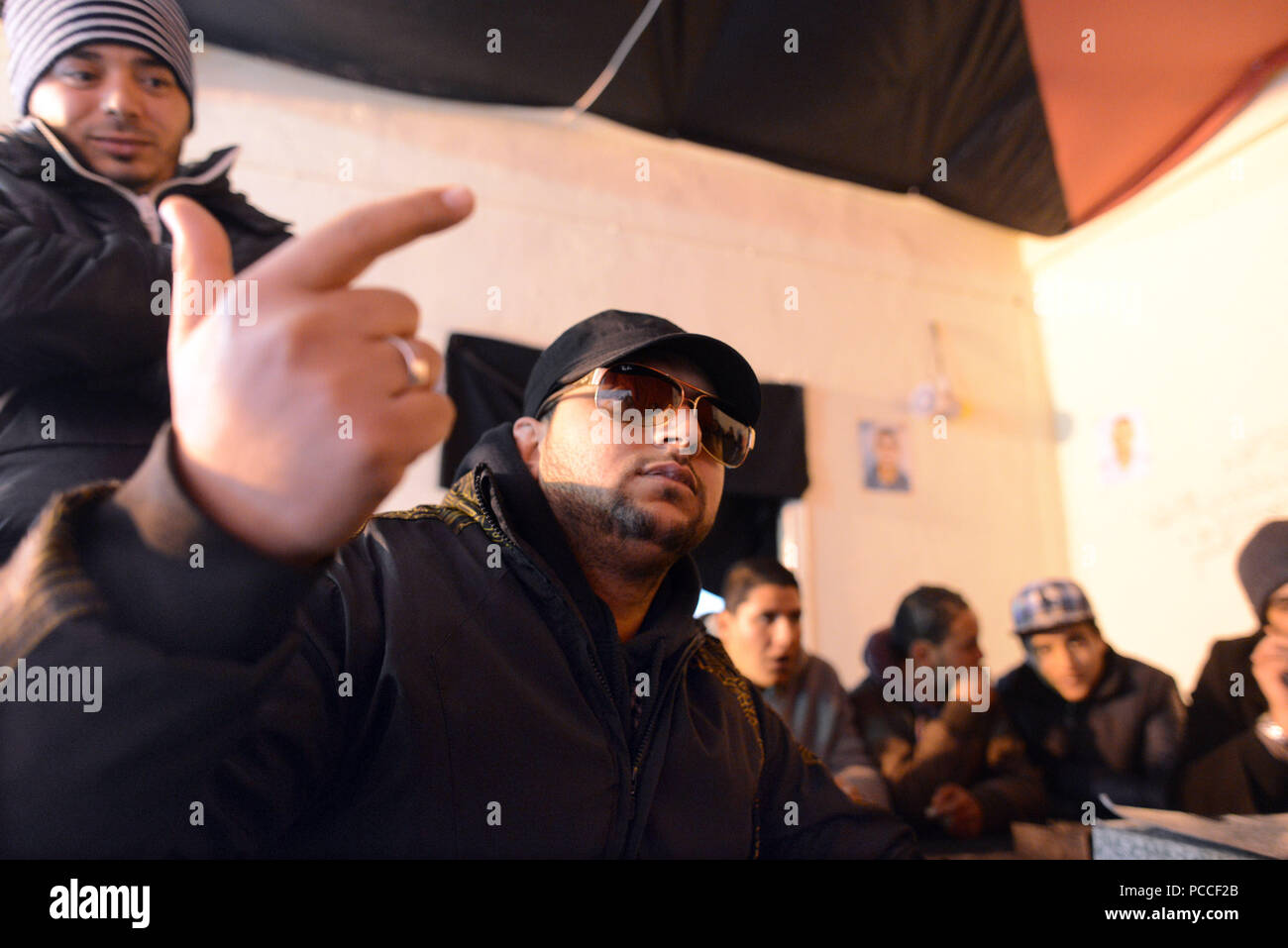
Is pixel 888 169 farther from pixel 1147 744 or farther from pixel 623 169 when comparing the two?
pixel 1147 744

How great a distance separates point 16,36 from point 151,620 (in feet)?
2.27

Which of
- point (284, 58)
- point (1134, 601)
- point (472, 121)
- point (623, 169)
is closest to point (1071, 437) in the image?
point (1134, 601)

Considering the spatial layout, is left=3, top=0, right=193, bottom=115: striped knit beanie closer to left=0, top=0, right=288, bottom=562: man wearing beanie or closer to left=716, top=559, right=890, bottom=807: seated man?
left=0, top=0, right=288, bottom=562: man wearing beanie

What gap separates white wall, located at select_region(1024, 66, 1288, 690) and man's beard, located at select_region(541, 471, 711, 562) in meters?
0.95

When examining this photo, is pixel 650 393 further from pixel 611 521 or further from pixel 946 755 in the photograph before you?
pixel 946 755

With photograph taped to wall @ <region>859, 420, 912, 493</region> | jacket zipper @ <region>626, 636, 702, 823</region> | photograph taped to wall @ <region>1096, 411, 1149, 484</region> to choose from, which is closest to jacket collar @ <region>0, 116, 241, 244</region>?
jacket zipper @ <region>626, 636, 702, 823</region>

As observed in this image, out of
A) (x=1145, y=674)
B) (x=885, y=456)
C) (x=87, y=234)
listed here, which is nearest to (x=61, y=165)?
(x=87, y=234)

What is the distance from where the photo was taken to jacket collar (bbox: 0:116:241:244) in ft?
1.84

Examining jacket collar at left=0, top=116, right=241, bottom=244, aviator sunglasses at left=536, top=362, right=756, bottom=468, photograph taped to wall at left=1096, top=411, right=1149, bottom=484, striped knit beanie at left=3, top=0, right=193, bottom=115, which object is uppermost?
striped knit beanie at left=3, top=0, right=193, bottom=115

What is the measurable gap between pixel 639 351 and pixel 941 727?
0.94 m

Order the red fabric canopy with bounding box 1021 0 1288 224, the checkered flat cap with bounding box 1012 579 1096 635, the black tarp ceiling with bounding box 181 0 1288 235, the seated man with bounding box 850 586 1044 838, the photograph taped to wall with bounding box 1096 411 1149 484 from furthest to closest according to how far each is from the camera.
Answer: the photograph taped to wall with bounding box 1096 411 1149 484, the checkered flat cap with bounding box 1012 579 1096 635, the red fabric canopy with bounding box 1021 0 1288 224, the seated man with bounding box 850 586 1044 838, the black tarp ceiling with bounding box 181 0 1288 235

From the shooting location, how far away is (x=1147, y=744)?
1198 millimetres

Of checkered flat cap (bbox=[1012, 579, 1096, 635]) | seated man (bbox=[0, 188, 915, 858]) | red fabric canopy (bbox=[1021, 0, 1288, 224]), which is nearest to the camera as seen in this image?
seated man (bbox=[0, 188, 915, 858])

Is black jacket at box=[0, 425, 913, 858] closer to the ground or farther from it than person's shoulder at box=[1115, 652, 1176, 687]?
farther from it
